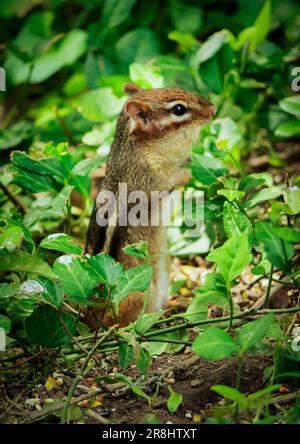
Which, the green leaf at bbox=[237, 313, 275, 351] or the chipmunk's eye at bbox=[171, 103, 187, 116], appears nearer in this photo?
the green leaf at bbox=[237, 313, 275, 351]

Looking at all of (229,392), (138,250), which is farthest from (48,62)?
(229,392)

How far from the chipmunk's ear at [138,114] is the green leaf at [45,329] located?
1161 millimetres

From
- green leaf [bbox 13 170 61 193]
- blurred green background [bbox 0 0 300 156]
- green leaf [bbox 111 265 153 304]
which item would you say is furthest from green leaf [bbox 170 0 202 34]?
green leaf [bbox 111 265 153 304]

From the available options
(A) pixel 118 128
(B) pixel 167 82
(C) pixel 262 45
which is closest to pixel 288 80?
(C) pixel 262 45

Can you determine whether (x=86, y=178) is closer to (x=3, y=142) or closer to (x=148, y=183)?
(x=148, y=183)

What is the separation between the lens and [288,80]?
4141mm

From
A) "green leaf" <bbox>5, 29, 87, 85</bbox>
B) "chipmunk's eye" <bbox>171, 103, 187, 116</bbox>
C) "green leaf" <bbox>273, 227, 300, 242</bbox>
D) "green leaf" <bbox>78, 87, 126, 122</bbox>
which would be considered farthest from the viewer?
"green leaf" <bbox>5, 29, 87, 85</bbox>

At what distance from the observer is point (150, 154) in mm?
3477

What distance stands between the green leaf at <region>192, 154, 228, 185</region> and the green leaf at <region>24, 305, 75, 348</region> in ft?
3.31

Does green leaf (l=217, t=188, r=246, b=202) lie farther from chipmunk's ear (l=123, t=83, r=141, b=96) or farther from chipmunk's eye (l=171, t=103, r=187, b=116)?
chipmunk's ear (l=123, t=83, r=141, b=96)

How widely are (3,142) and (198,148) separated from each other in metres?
1.22

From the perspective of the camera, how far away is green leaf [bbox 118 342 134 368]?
2521 millimetres

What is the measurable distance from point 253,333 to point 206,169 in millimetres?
1154

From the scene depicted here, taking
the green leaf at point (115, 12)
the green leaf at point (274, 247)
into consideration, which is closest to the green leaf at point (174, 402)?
the green leaf at point (274, 247)
